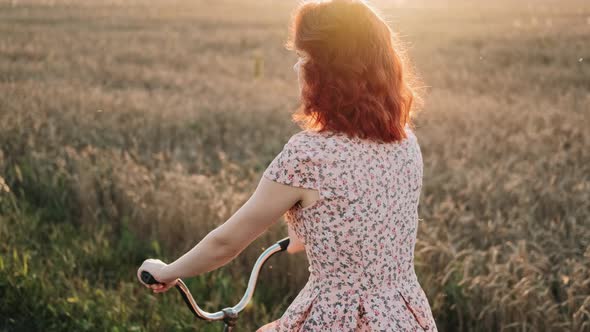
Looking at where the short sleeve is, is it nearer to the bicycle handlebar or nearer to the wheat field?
the bicycle handlebar

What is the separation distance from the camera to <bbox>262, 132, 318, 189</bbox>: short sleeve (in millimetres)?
1888

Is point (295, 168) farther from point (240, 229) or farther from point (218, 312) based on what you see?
point (218, 312)

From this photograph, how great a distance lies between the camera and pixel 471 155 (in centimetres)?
727

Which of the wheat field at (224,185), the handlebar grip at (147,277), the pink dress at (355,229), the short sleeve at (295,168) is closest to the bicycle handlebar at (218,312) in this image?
the handlebar grip at (147,277)

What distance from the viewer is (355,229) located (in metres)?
1.96

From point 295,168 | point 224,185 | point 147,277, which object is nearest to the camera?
point 295,168

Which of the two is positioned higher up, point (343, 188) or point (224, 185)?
point (343, 188)

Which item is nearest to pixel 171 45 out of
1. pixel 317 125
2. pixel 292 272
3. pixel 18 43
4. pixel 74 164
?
pixel 18 43

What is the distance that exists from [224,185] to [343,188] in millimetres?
4047

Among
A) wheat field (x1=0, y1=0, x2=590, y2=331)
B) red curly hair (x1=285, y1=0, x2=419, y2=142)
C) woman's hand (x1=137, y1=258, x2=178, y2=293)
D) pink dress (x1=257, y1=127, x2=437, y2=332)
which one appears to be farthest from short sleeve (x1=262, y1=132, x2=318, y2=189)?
wheat field (x1=0, y1=0, x2=590, y2=331)

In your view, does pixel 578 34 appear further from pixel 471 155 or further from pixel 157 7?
pixel 157 7

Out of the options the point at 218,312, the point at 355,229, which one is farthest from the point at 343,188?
the point at 218,312

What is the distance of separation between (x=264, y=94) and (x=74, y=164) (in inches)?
209

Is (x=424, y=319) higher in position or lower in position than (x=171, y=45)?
higher
